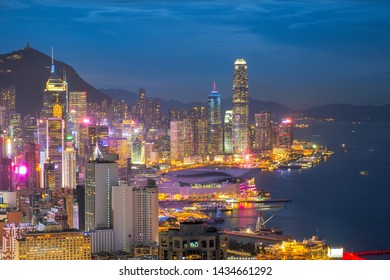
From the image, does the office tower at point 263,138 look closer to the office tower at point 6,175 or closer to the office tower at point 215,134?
the office tower at point 215,134

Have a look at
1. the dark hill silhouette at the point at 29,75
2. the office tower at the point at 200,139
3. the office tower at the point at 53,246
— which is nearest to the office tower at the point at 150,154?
the office tower at the point at 200,139

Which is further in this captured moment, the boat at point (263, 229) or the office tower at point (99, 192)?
the boat at point (263, 229)

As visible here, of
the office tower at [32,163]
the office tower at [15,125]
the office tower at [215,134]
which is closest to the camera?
the office tower at [215,134]

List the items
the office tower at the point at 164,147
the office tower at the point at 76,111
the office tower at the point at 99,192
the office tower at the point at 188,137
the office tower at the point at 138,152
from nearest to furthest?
the office tower at the point at 99,192 → the office tower at the point at 188,137 → the office tower at the point at 76,111 → the office tower at the point at 164,147 → the office tower at the point at 138,152

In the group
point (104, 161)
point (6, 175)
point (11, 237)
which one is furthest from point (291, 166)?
point (11, 237)

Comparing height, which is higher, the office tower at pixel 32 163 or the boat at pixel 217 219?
the office tower at pixel 32 163

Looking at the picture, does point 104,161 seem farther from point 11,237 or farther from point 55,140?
point 55,140

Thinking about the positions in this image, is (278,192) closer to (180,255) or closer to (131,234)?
(131,234)
